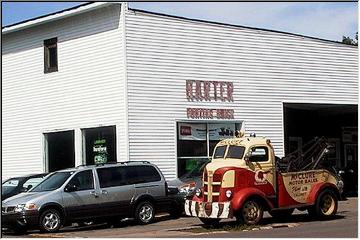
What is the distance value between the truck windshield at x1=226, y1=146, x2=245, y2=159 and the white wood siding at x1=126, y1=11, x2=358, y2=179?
6.90m

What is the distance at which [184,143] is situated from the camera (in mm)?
27672

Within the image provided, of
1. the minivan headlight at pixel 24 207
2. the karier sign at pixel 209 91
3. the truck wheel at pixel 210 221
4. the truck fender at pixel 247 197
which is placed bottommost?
the truck wheel at pixel 210 221

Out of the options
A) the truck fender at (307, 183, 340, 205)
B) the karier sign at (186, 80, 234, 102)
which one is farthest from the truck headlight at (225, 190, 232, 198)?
the karier sign at (186, 80, 234, 102)

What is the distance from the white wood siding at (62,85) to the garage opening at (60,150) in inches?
12.7

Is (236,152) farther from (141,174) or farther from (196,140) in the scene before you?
(196,140)

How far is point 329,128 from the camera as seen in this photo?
120ft

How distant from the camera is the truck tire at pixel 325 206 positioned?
792 inches

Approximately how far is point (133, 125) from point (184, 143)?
8.38ft

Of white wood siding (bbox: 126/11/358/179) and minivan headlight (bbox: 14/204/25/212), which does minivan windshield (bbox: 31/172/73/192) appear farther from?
white wood siding (bbox: 126/11/358/179)

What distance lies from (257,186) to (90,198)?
4640mm

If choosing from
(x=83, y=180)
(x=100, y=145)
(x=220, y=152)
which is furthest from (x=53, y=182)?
(x=100, y=145)

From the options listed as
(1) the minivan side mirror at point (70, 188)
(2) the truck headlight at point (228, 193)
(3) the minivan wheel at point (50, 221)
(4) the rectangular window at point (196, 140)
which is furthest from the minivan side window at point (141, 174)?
(4) the rectangular window at point (196, 140)

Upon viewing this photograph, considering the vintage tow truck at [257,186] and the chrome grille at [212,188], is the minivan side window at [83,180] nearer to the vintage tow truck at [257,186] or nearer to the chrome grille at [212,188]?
the vintage tow truck at [257,186]

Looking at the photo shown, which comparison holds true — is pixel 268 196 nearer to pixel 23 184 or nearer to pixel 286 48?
pixel 23 184
